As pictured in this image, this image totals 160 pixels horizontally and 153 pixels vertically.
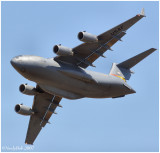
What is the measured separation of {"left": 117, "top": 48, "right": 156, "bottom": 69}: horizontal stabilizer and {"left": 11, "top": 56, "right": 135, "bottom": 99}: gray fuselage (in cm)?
179

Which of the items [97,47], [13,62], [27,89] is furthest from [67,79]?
[27,89]

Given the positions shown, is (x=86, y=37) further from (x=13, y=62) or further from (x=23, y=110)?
(x=23, y=110)

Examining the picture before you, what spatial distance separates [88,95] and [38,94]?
14.3 ft

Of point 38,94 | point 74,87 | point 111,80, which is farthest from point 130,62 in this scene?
point 38,94

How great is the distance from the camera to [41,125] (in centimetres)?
3616

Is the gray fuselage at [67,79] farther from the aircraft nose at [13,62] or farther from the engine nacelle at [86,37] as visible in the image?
the engine nacelle at [86,37]

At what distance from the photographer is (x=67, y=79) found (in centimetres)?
3089

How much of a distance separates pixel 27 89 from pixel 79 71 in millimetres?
4708

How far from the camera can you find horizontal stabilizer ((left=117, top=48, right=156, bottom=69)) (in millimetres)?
32703

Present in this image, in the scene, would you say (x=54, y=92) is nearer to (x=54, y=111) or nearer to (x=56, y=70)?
(x=56, y=70)

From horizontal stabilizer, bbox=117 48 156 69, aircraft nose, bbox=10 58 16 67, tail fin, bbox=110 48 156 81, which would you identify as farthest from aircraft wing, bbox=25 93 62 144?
horizontal stabilizer, bbox=117 48 156 69

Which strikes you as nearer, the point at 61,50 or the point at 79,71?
the point at 61,50

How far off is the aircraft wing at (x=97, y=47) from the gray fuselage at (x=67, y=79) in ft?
1.73

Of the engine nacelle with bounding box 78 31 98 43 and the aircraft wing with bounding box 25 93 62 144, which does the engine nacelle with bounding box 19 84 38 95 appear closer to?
the aircraft wing with bounding box 25 93 62 144
